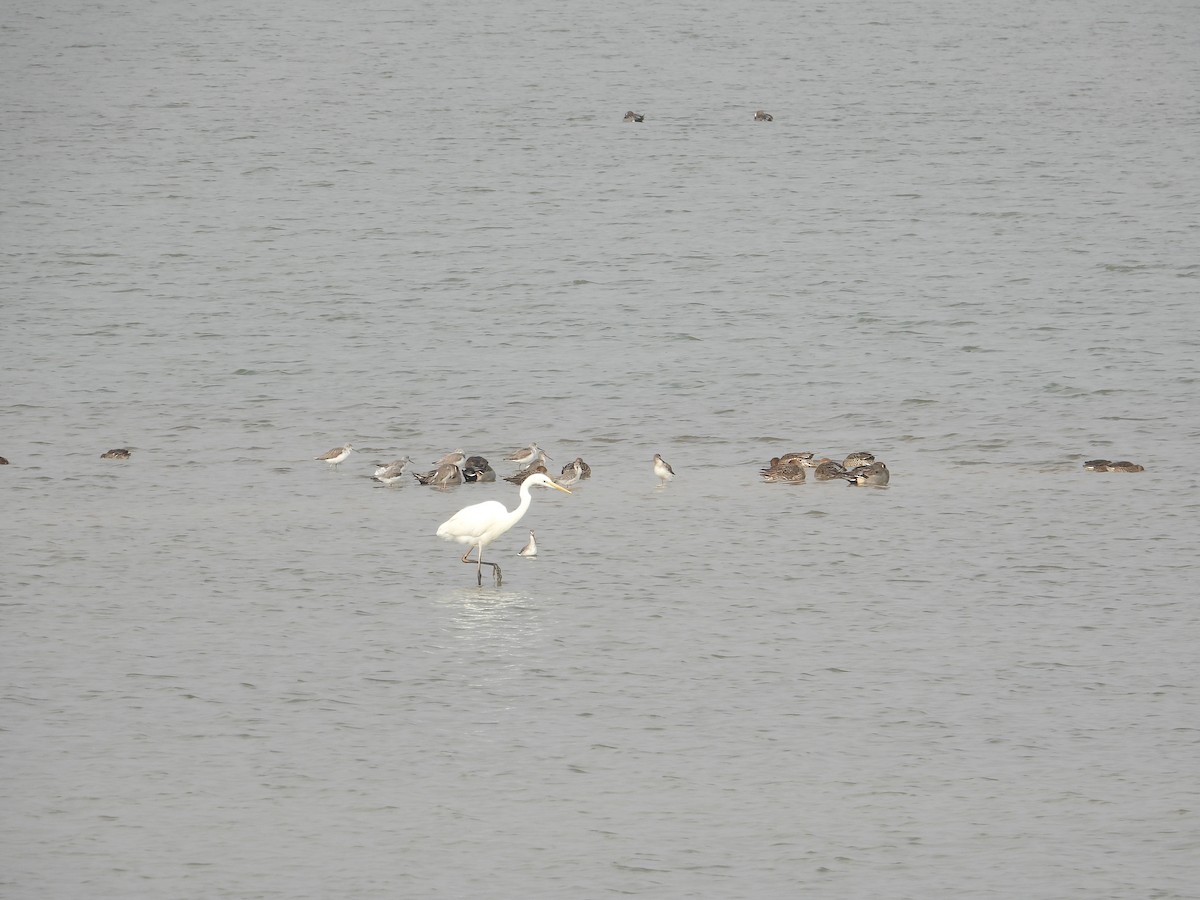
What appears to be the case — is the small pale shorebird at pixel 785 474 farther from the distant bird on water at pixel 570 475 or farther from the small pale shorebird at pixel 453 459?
the small pale shorebird at pixel 453 459

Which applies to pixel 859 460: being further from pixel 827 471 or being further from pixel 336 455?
pixel 336 455

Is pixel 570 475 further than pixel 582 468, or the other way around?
pixel 582 468

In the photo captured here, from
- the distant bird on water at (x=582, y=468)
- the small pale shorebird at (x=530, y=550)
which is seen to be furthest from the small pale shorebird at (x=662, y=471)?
the small pale shorebird at (x=530, y=550)

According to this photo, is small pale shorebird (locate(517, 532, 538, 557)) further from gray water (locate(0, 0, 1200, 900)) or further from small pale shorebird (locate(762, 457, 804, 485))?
small pale shorebird (locate(762, 457, 804, 485))

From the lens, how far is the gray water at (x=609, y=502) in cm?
1145

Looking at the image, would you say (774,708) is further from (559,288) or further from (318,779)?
(559,288)

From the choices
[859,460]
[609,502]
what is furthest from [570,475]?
[859,460]

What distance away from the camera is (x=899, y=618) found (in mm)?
15930

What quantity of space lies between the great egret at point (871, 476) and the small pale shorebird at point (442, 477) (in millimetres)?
4840

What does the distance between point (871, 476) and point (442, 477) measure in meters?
5.23

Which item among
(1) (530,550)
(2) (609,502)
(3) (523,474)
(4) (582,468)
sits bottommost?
(1) (530,550)

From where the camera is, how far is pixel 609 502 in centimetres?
2103

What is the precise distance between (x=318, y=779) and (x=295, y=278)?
27.9 metres

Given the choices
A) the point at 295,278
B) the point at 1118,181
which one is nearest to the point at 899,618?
the point at 295,278
